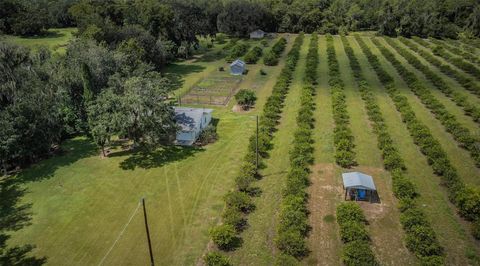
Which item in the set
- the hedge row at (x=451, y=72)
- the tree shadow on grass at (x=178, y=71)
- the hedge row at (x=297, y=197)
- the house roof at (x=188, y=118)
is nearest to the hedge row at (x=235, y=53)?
the tree shadow on grass at (x=178, y=71)

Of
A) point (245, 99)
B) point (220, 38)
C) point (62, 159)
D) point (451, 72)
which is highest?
point (220, 38)

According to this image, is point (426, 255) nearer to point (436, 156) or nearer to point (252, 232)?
point (252, 232)

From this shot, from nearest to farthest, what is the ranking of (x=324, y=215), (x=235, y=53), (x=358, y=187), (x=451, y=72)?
(x=324, y=215)
(x=358, y=187)
(x=451, y=72)
(x=235, y=53)

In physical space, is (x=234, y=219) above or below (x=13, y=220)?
above

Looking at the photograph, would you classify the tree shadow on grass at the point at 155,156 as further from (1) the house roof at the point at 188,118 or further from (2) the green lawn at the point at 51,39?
(2) the green lawn at the point at 51,39

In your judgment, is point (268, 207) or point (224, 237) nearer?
point (224, 237)

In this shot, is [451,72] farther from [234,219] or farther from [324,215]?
[234,219]

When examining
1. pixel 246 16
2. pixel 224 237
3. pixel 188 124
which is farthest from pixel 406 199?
pixel 246 16

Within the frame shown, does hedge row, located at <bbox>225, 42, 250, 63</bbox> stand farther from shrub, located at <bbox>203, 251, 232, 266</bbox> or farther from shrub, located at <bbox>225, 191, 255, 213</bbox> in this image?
shrub, located at <bbox>203, 251, 232, 266</bbox>
